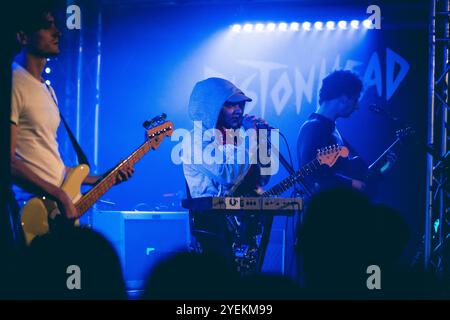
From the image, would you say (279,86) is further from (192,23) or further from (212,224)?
(212,224)

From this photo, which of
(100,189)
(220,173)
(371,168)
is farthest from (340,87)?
(100,189)

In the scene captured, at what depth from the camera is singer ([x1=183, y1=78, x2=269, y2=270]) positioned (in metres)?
4.69


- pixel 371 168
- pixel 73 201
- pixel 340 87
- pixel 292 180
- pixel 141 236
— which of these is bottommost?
pixel 141 236

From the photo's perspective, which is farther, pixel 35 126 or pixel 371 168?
pixel 371 168

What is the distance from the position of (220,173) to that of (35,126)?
1.46 m

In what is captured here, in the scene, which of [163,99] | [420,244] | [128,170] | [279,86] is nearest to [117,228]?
[128,170]

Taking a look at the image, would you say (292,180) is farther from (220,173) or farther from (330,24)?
(330,24)

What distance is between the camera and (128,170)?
16.1 ft

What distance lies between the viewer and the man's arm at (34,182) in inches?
165

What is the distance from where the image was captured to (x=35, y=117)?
14.4ft

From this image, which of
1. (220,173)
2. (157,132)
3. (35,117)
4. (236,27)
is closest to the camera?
(35,117)

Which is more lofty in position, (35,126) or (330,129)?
(330,129)

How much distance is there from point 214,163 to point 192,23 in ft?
12.9

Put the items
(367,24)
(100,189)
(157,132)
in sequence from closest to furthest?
(100,189) → (157,132) → (367,24)
